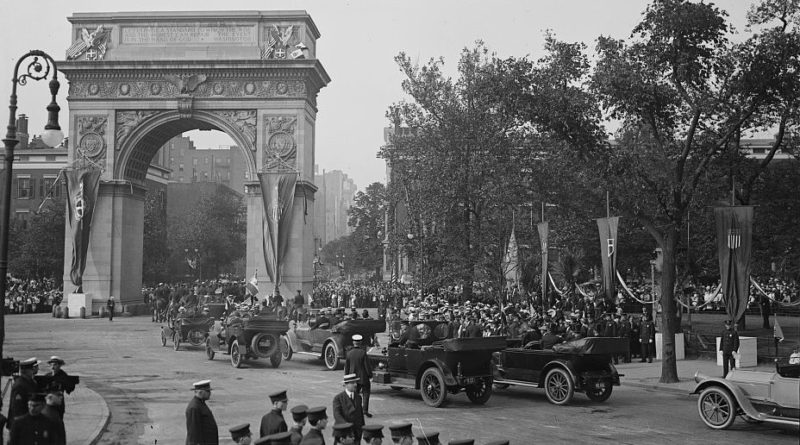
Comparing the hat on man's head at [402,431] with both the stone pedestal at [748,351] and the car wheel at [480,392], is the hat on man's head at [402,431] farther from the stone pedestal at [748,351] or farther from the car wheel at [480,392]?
the stone pedestal at [748,351]

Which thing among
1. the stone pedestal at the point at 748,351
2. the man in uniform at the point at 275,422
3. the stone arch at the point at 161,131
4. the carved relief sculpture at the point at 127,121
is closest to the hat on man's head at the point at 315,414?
the man in uniform at the point at 275,422

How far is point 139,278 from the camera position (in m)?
43.4

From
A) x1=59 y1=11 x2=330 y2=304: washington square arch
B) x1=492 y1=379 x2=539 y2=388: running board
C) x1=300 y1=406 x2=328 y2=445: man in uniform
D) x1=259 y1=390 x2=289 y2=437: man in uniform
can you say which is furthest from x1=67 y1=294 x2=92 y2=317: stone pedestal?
x1=300 y1=406 x2=328 y2=445: man in uniform

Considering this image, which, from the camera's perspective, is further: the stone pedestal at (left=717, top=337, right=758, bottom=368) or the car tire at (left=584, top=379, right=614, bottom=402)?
the stone pedestal at (left=717, top=337, right=758, bottom=368)

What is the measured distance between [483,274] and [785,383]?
1937cm

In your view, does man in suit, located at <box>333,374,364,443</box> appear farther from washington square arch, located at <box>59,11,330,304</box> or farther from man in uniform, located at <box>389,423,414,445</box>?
washington square arch, located at <box>59,11,330,304</box>

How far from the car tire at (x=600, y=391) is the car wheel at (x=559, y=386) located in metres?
0.45

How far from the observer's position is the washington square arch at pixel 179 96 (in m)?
40.3

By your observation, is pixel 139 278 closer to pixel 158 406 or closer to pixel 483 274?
pixel 483 274

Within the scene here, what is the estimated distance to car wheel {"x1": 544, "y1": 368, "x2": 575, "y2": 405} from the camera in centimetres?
1549

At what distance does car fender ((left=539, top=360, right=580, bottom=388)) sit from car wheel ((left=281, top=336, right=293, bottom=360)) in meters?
9.73

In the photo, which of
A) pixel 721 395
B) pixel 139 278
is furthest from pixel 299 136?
pixel 721 395

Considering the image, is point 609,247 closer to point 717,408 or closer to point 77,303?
point 717,408

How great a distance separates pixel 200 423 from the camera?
338 inches
